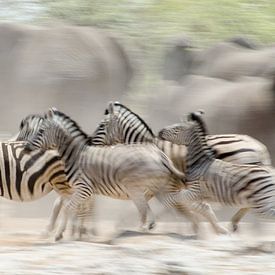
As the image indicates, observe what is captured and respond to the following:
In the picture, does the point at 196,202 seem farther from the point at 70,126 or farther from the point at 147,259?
the point at 147,259

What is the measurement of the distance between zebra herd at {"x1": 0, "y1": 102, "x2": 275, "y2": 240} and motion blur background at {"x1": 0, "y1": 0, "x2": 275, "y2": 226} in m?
1.39

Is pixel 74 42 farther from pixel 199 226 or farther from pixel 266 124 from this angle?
pixel 199 226

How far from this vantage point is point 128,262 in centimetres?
504

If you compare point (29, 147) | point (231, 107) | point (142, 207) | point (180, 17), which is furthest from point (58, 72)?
point (142, 207)

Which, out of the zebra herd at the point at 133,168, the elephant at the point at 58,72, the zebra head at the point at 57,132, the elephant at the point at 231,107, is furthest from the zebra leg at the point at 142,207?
the elephant at the point at 58,72

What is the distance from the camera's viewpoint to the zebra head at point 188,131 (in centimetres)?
864

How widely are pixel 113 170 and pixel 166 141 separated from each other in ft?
3.25

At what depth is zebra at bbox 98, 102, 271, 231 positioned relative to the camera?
8930 millimetres

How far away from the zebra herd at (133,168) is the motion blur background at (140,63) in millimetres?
1385

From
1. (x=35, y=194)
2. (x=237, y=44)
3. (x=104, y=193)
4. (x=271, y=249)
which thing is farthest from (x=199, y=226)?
(x=237, y=44)

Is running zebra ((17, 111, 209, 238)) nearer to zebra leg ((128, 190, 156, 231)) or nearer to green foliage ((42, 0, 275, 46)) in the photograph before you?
zebra leg ((128, 190, 156, 231))

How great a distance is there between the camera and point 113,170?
8195 millimetres

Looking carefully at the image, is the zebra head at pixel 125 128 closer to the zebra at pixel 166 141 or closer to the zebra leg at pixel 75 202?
Result: the zebra at pixel 166 141

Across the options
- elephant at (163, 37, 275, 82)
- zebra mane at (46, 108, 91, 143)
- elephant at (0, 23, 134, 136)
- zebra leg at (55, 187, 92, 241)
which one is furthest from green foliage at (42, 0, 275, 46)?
zebra leg at (55, 187, 92, 241)
